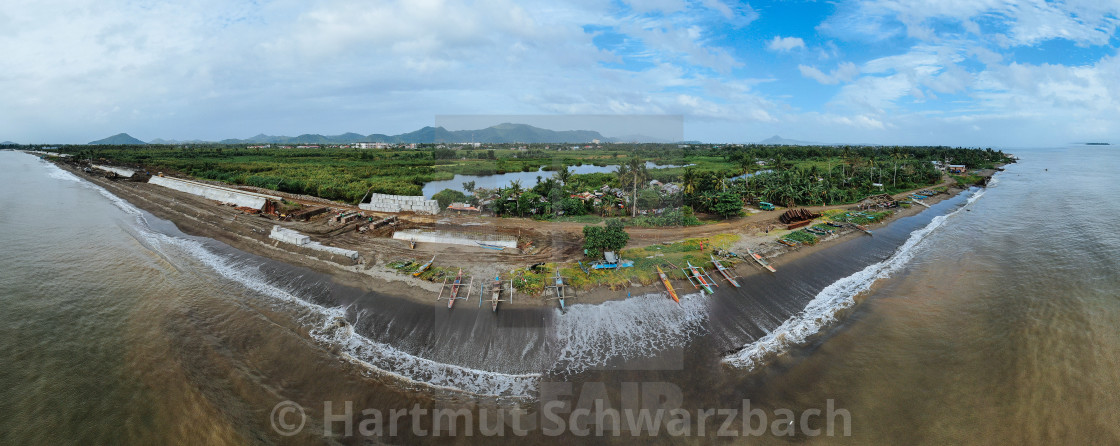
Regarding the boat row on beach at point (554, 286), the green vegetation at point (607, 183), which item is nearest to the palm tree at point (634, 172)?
the green vegetation at point (607, 183)

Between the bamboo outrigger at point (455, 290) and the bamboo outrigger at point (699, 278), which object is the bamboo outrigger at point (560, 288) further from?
the bamboo outrigger at point (699, 278)

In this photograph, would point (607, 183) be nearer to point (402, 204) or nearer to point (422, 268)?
point (402, 204)

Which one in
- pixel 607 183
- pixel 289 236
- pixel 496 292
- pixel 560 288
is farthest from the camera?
pixel 607 183

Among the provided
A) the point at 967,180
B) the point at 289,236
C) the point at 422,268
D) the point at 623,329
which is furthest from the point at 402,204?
the point at 967,180

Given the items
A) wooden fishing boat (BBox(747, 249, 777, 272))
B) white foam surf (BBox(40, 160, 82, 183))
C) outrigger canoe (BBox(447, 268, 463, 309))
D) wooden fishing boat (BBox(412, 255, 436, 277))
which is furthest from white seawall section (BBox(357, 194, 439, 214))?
white foam surf (BBox(40, 160, 82, 183))

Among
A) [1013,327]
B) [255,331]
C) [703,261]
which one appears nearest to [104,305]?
[255,331]

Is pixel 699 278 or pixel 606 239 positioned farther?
pixel 606 239
